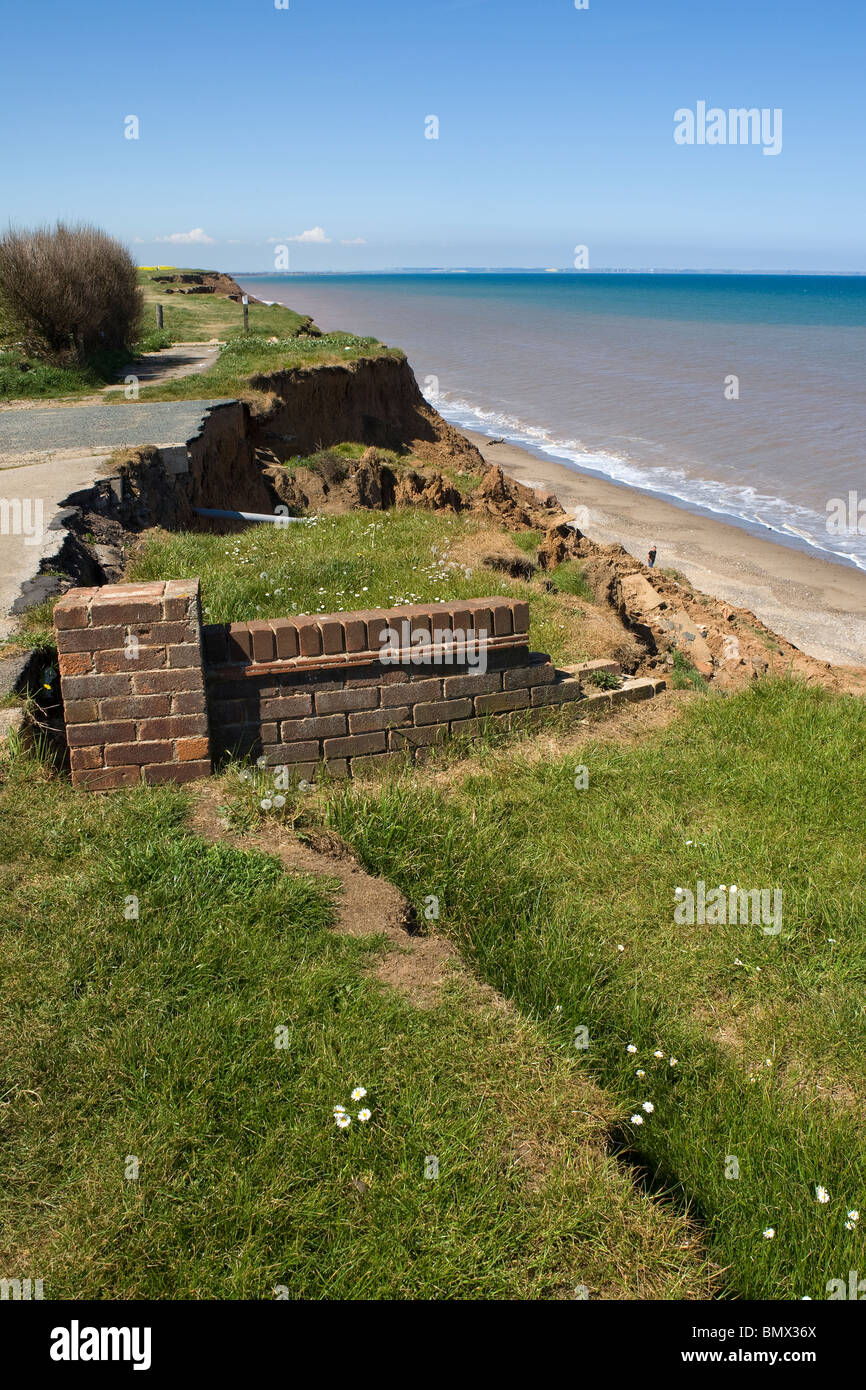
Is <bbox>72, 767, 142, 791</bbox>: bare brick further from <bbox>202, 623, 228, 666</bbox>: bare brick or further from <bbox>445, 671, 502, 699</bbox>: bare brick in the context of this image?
<bbox>445, 671, 502, 699</bbox>: bare brick

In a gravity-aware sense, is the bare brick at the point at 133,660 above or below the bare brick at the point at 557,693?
above

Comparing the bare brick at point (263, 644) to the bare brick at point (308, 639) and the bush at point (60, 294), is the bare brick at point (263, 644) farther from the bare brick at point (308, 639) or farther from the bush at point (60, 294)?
the bush at point (60, 294)

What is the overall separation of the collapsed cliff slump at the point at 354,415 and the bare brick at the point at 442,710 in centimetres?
1091

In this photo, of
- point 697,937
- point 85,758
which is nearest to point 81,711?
point 85,758

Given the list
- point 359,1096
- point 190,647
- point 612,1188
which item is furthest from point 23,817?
point 612,1188

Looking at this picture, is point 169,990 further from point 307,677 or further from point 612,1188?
point 307,677

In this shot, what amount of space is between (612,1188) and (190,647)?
2862 millimetres

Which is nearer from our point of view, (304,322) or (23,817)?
(23,817)

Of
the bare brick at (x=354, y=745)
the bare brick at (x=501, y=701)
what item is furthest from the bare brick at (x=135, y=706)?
the bare brick at (x=501, y=701)

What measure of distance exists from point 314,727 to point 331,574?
A: 2088 mm

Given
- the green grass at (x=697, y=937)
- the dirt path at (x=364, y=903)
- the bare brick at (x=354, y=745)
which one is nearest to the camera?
the green grass at (x=697, y=937)

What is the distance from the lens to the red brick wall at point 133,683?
4.27 meters

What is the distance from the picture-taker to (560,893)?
4.30m

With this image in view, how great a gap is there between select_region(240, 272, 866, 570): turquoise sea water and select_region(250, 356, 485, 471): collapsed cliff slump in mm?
6523
